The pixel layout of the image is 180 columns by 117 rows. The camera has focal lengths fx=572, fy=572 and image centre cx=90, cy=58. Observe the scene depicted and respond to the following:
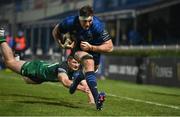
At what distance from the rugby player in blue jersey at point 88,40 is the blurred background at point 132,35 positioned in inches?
303

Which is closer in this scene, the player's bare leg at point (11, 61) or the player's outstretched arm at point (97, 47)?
the player's outstretched arm at point (97, 47)

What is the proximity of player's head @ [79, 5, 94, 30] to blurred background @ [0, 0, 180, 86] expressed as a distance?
8231 millimetres

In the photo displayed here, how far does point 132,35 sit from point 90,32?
21373 mm

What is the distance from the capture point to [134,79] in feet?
82.5

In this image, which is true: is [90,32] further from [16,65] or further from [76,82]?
[16,65]

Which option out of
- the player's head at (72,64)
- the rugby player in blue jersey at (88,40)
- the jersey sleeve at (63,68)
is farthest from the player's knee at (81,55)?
the jersey sleeve at (63,68)

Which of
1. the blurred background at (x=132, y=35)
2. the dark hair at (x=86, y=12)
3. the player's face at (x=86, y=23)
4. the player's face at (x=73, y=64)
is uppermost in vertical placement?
the dark hair at (x=86, y=12)

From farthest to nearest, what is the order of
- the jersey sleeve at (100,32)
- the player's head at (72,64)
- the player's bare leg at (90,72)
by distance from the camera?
the player's head at (72,64) < the jersey sleeve at (100,32) < the player's bare leg at (90,72)

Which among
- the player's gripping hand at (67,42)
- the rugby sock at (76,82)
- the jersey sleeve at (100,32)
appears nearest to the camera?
the jersey sleeve at (100,32)

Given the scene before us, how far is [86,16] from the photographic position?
9375 millimetres

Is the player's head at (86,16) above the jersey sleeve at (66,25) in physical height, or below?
above

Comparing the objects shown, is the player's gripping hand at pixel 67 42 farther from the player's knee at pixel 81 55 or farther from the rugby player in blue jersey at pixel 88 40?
the player's knee at pixel 81 55

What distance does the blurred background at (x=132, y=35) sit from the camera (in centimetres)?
2372

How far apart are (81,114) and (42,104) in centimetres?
167
